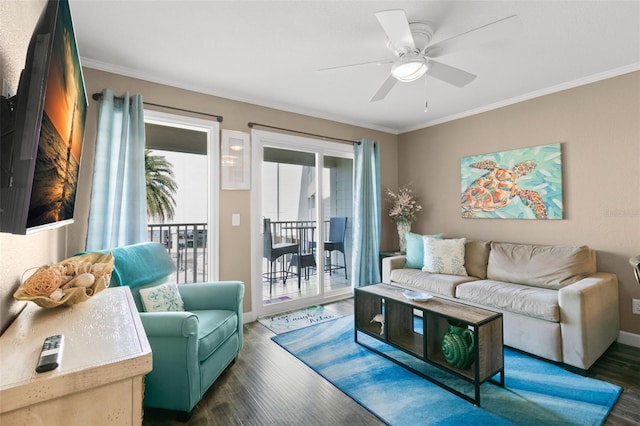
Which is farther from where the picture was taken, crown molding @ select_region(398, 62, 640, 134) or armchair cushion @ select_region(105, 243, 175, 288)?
crown molding @ select_region(398, 62, 640, 134)

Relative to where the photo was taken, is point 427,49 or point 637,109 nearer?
point 427,49

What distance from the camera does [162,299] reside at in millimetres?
2166

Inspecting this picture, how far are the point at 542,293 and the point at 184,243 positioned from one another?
4154mm

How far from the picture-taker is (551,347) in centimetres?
235

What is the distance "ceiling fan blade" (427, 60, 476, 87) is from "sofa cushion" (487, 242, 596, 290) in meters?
1.89

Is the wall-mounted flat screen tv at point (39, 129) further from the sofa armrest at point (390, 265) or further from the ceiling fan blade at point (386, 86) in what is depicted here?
the sofa armrest at point (390, 265)

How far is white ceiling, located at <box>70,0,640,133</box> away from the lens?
1.95 m

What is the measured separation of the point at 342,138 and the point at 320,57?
174 centimetres

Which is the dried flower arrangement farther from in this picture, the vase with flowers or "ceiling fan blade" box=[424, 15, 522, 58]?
"ceiling fan blade" box=[424, 15, 522, 58]

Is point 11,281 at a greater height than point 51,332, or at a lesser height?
greater

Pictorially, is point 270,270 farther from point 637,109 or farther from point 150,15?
point 637,109

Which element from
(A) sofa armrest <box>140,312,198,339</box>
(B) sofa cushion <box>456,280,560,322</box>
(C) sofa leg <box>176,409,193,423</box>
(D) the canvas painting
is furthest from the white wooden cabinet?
(D) the canvas painting

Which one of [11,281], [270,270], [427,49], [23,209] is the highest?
[427,49]

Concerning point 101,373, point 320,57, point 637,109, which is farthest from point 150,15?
point 637,109
